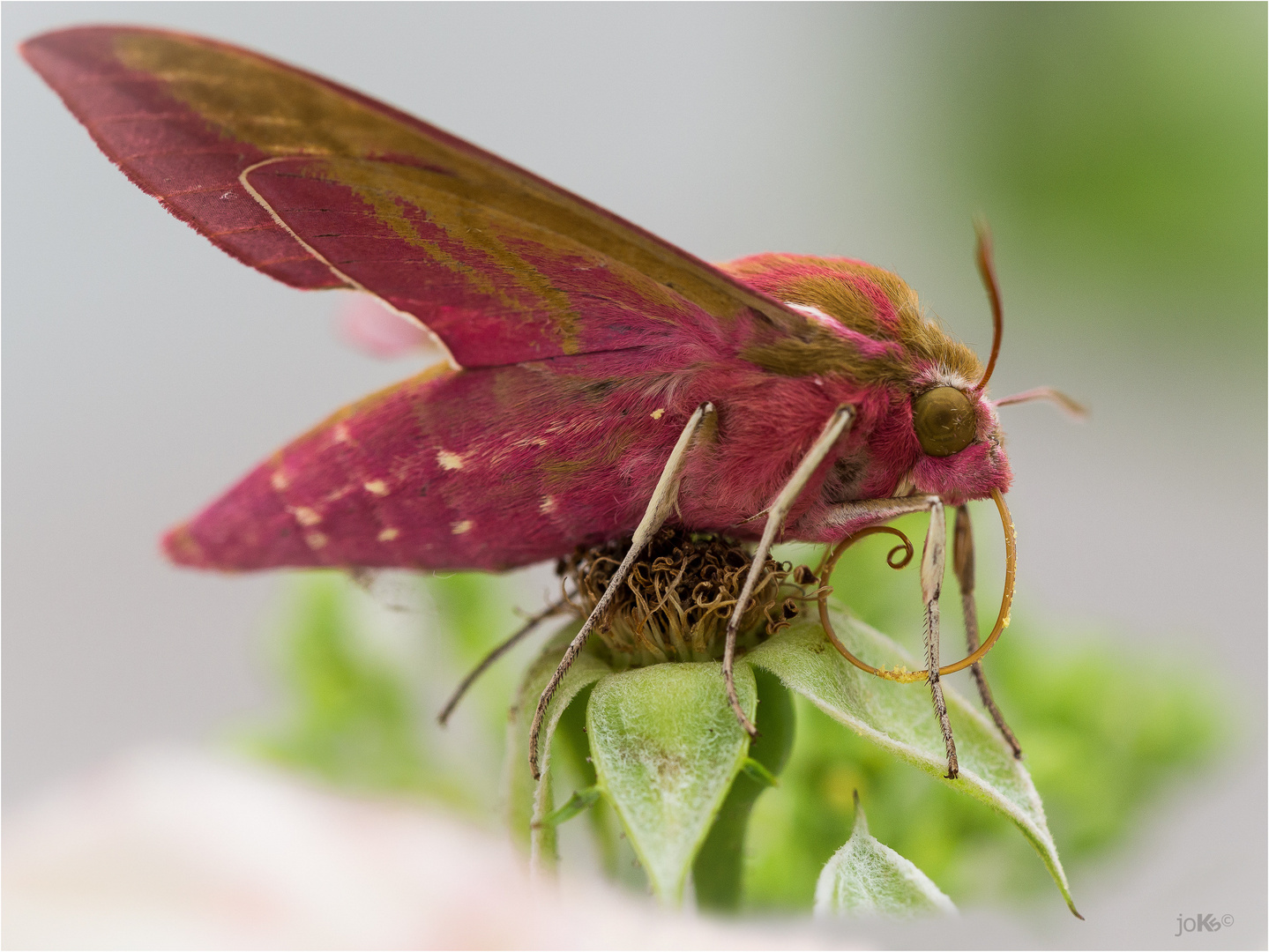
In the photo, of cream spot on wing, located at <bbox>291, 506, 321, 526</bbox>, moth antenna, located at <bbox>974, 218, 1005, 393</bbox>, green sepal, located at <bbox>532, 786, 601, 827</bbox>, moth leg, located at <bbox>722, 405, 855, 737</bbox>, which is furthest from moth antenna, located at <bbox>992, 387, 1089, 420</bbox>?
cream spot on wing, located at <bbox>291, 506, 321, 526</bbox>

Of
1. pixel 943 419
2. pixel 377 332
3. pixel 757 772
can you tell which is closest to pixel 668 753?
pixel 757 772

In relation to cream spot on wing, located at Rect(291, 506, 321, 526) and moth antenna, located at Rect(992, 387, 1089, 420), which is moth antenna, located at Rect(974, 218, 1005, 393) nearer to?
moth antenna, located at Rect(992, 387, 1089, 420)

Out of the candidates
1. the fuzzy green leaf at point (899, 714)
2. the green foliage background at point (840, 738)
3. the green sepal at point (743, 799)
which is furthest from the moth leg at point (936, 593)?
the green foliage background at point (840, 738)

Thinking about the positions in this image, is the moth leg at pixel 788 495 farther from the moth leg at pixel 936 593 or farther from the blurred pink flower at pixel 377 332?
the blurred pink flower at pixel 377 332

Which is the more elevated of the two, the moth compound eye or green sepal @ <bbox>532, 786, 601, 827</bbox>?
the moth compound eye

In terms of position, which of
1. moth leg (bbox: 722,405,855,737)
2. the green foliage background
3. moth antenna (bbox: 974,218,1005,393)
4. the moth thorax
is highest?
moth antenna (bbox: 974,218,1005,393)

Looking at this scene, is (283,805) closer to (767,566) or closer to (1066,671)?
(767,566)

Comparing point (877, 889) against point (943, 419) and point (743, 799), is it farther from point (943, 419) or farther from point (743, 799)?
point (943, 419)

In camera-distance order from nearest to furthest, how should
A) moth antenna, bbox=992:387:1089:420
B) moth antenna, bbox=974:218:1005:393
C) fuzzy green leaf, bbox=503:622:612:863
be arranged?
moth antenna, bbox=974:218:1005:393 → fuzzy green leaf, bbox=503:622:612:863 → moth antenna, bbox=992:387:1089:420
